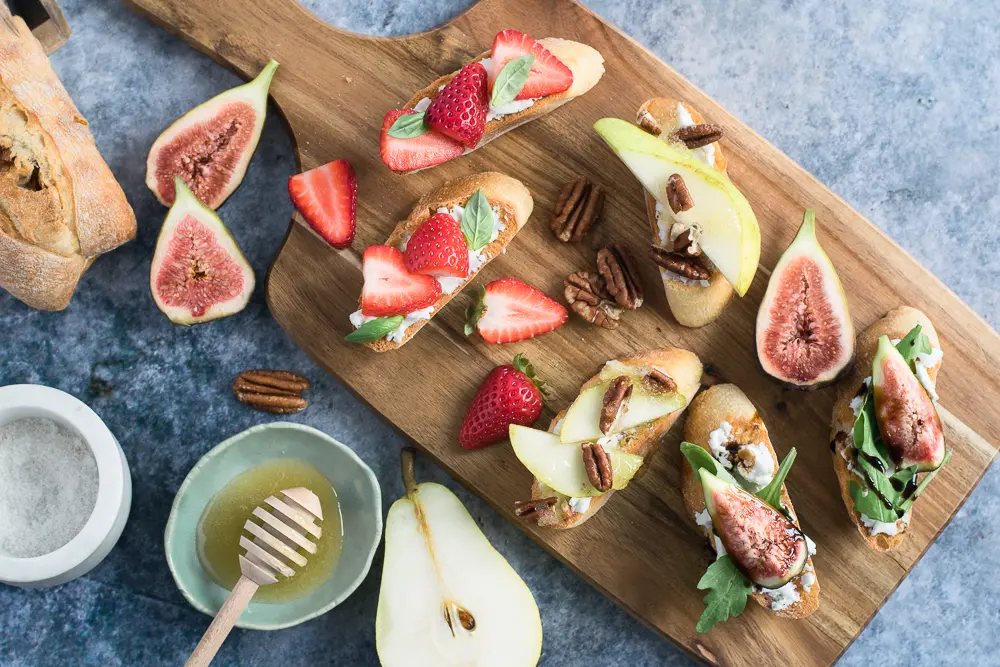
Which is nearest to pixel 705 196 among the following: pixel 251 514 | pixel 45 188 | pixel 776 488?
pixel 776 488

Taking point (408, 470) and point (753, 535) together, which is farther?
point (408, 470)

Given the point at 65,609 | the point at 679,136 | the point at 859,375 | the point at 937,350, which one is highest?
the point at 679,136

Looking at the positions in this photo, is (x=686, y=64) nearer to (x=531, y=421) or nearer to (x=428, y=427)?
(x=531, y=421)

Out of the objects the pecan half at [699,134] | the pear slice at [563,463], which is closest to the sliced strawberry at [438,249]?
the pear slice at [563,463]

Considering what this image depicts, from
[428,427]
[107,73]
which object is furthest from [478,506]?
[107,73]

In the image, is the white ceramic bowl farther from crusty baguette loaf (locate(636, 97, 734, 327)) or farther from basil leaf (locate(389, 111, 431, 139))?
crusty baguette loaf (locate(636, 97, 734, 327))

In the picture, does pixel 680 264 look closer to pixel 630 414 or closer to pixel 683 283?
pixel 683 283
